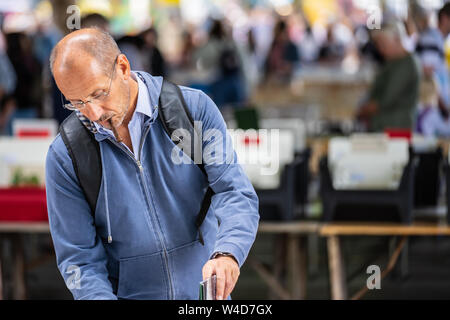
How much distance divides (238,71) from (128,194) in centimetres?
798

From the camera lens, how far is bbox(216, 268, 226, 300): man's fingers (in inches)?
59.2

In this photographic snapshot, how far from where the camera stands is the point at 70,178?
165 centimetres

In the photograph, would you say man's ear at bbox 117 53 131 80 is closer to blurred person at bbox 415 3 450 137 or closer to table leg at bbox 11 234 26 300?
table leg at bbox 11 234 26 300

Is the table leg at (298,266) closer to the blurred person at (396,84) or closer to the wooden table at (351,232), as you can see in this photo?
the wooden table at (351,232)

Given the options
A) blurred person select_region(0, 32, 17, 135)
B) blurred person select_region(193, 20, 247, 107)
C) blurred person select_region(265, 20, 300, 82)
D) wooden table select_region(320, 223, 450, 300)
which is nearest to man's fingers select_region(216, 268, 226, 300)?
wooden table select_region(320, 223, 450, 300)

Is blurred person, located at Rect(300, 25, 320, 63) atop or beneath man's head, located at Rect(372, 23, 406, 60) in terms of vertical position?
atop

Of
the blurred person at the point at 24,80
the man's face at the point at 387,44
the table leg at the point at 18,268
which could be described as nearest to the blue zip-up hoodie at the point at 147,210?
the table leg at the point at 18,268

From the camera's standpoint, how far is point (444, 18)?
16.3 ft

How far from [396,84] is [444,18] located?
523 millimetres

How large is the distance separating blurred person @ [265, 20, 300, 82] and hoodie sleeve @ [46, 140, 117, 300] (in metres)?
10.7

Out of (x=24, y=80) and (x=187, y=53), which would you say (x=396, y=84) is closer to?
(x=24, y=80)

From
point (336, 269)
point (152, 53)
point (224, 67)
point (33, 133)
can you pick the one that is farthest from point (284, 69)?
point (336, 269)

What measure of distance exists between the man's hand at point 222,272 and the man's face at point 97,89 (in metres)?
0.35

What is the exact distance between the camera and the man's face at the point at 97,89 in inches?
58.6
